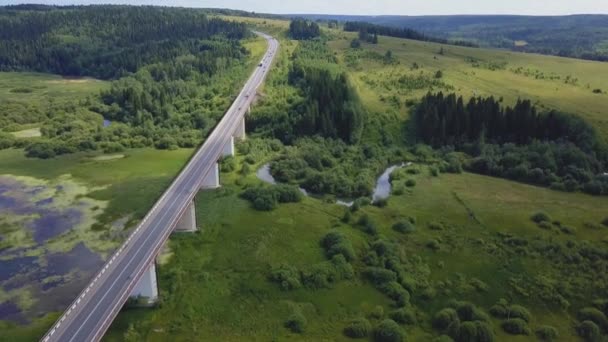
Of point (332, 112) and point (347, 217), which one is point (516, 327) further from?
point (332, 112)

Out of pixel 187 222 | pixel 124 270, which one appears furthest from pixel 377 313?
pixel 187 222

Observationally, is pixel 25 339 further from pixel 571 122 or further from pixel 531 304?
pixel 571 122

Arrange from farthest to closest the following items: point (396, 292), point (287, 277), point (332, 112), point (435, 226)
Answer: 1. point (332, 112)
2. point (435, 226)
3. point (287, 277)
4. point (396, 292)

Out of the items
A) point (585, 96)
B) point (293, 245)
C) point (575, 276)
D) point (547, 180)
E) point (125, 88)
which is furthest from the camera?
point (125, 88)

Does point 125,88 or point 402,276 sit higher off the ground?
point 125,88

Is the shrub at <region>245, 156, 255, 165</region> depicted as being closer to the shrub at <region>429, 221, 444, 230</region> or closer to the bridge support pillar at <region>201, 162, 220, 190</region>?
the bridge support pillar at <region>201, 162, 220, 190</region>

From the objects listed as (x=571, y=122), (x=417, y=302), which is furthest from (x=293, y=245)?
(x=571, y=122)

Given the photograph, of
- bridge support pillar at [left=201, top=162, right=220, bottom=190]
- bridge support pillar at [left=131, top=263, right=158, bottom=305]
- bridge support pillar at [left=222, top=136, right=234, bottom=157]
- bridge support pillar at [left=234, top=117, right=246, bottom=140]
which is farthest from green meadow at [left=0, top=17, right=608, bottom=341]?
bridge support pillar at [left=234, top=117, right=246, bottom=140]
